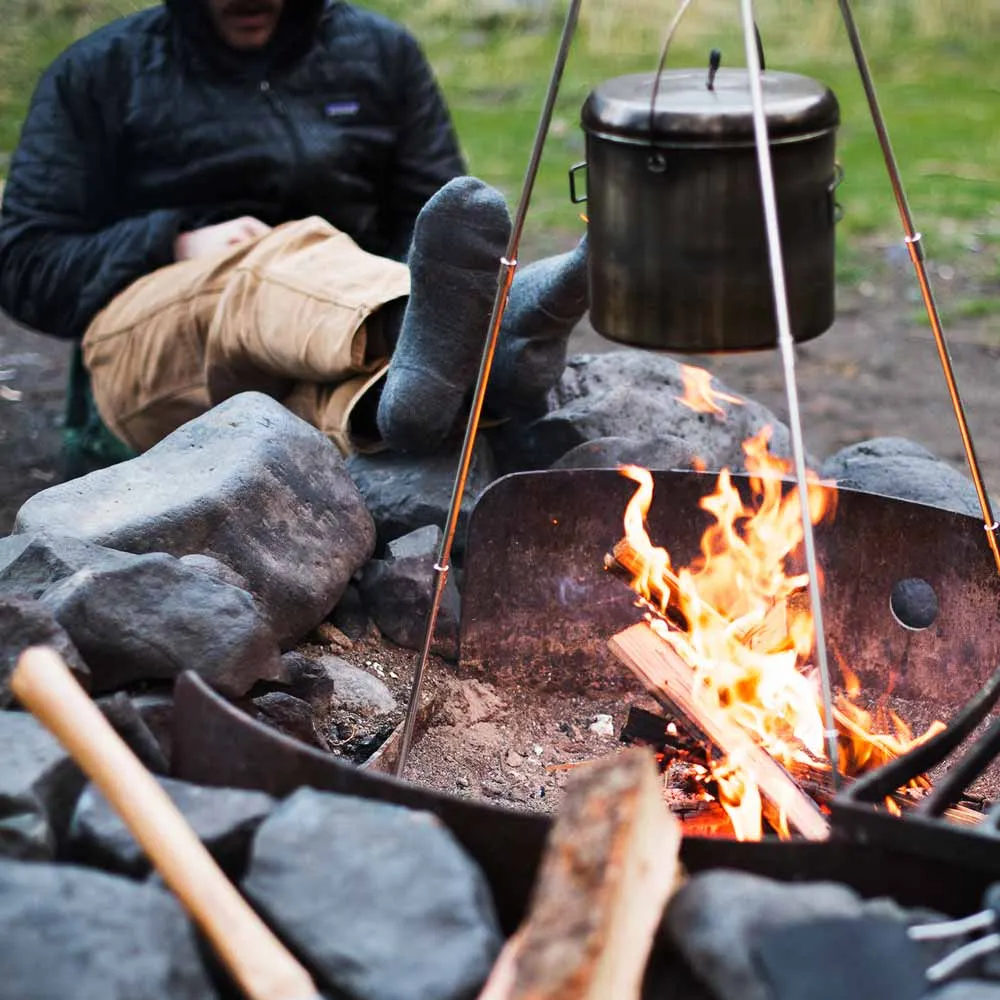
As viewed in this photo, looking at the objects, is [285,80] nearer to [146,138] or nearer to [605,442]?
[146,138]

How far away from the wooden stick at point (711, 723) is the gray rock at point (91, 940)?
3.35 ft

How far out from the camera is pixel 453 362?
10.8ft

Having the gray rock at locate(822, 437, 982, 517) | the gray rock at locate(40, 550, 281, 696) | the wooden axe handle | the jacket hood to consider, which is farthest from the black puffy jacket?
the wooden axe handle

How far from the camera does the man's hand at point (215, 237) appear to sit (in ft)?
13.2

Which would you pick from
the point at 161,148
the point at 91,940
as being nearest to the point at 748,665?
the point at 91,940

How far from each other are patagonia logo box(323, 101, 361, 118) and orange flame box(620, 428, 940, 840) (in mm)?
1651

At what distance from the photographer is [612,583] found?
10.5ft

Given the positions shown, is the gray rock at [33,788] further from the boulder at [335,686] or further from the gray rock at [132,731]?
the boulder at [335,686]

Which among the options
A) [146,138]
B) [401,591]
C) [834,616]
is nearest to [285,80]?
[146,138]

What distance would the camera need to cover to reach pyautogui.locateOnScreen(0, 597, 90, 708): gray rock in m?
2.27

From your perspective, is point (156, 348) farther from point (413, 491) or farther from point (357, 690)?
point (357, 690)

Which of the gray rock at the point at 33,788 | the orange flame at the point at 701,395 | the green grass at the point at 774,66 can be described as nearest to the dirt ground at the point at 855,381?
the green grass at the point at 774,66

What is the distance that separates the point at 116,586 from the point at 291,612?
628 mm

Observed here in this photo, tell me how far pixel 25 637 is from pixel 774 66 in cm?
749
